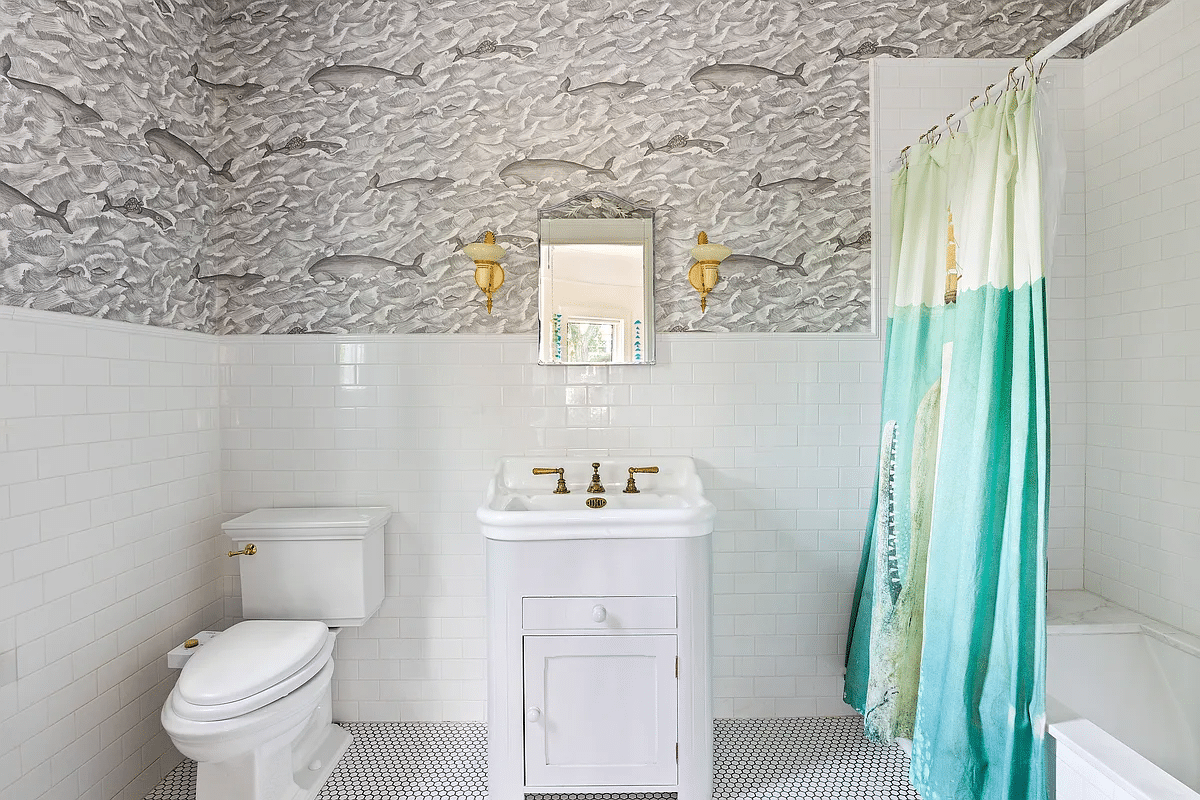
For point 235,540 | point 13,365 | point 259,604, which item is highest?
point 13,365

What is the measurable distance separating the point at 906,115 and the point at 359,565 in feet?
8.24

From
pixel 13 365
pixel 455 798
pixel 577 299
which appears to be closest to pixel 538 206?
pixel 577 299

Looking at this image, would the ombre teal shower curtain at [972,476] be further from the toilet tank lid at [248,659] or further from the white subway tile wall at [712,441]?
the toilet tank lid at [248,659]

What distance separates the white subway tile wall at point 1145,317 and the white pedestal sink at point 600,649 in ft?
5.00

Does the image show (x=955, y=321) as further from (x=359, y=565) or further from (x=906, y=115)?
(x=359, y=565)

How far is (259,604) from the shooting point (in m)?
2.29

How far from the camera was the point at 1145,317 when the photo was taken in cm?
224

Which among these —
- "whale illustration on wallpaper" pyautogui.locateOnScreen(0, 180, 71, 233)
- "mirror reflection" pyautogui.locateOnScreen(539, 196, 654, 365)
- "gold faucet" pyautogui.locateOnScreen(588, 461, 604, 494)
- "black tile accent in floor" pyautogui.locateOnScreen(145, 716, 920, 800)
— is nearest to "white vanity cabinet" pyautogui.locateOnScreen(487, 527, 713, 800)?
"black tile accent in floor" pyautogui.locateOnScreen(145, 716, 920, 800)

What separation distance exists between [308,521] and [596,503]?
3.20ft

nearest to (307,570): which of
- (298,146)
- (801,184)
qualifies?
(298,146)

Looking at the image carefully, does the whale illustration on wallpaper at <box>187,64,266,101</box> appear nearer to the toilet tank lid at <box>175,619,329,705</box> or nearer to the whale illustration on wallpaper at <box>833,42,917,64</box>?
the toilet tank lid at <box>175,619,329,705</box>

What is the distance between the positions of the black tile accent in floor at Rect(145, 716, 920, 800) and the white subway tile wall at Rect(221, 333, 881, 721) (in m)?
0.16

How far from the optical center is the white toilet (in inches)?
68.2

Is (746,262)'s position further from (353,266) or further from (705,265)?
(353,266)
